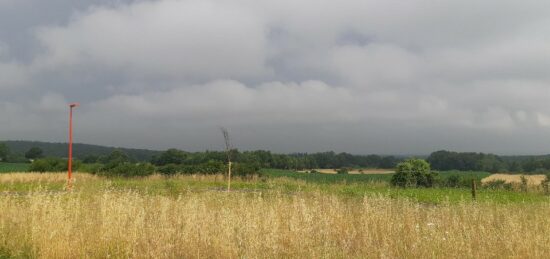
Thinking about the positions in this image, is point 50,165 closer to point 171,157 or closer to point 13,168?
point 13,168

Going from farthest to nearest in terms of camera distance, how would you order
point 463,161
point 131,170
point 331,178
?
point 463,161 < point 331,178 < point 131,170

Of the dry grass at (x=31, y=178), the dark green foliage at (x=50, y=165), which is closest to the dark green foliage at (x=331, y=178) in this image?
the dry grass at (x=31, y=178)

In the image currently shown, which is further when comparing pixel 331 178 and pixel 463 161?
pixel 463 161

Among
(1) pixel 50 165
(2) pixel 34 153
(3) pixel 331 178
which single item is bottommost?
(3) pixel 331 178

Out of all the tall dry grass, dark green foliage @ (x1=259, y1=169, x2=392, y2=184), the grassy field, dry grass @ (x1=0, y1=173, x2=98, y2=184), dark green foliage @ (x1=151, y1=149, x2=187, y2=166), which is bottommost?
dark green foliage @ (x1=259, y1=169, x2=392, y2=184)

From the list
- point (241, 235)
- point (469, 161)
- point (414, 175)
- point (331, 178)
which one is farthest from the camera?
point (469, 161)

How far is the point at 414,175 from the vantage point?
31875 millimetres

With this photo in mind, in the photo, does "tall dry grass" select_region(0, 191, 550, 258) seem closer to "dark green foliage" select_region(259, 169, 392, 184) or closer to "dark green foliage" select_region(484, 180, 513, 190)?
"dark green foliage" select_region(484, 180, 513, 190)

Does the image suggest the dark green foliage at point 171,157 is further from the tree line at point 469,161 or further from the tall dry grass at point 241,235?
the tall dry grass at point 241,235

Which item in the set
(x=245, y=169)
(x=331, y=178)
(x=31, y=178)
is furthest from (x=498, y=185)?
(x=31, y=178)

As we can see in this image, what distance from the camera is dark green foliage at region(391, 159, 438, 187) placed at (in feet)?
103

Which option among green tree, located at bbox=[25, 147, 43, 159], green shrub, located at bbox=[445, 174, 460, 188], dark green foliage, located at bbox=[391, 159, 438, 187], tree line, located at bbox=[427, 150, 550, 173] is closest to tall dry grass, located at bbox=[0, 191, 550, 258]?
dark green foliage, located at bbox=[391, 159, 438, 187]

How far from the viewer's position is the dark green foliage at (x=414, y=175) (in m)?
31.4

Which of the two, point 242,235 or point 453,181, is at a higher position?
point 242,235
